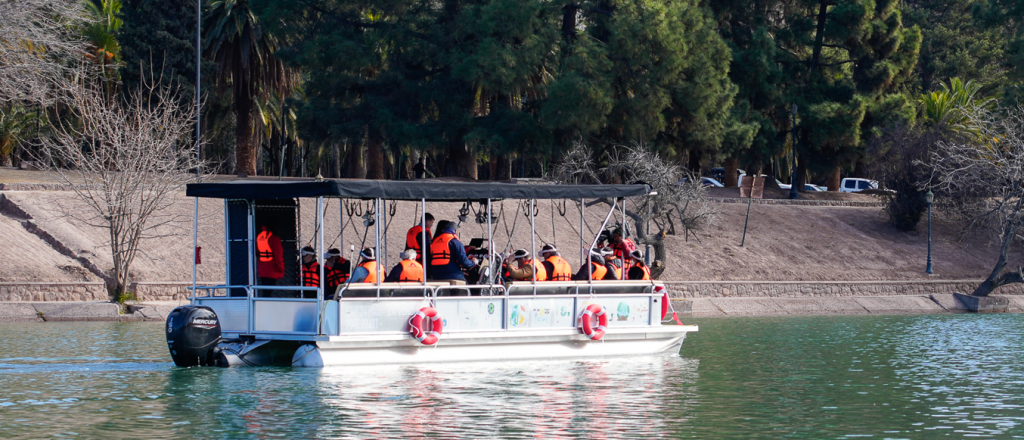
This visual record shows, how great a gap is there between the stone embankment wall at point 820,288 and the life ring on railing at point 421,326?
53.4ft

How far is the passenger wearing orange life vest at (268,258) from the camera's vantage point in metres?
16.3

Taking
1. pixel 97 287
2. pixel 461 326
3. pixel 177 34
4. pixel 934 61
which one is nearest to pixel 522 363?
pixel 461 326

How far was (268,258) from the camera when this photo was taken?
53.8ft

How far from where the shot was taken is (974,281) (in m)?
34.8

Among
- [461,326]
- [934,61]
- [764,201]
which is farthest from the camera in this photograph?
[934,61]

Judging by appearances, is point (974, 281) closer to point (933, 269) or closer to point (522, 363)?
point (933, 269)

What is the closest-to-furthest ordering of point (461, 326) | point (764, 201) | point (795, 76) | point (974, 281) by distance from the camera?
point (461, 326)
point (974, 281)
point (764, 201)
point (795, 76)

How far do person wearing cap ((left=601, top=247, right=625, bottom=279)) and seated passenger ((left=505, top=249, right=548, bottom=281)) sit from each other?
1456mm

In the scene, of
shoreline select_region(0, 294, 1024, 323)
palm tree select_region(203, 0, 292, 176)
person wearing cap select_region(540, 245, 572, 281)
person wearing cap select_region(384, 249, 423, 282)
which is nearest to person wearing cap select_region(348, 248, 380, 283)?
person wearing cap select_region(384, 249, 423, 282)

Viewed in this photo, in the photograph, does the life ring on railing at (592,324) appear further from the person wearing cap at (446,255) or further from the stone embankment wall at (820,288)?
the stone embankment wall at (820,288)

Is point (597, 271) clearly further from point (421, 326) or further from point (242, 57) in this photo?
point (242, 57)

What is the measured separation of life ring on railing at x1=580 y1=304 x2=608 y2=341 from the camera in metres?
17.1

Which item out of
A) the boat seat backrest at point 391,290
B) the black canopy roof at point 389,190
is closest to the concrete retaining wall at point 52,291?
the black canopy roof at point 389,190

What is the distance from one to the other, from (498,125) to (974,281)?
19.2m
